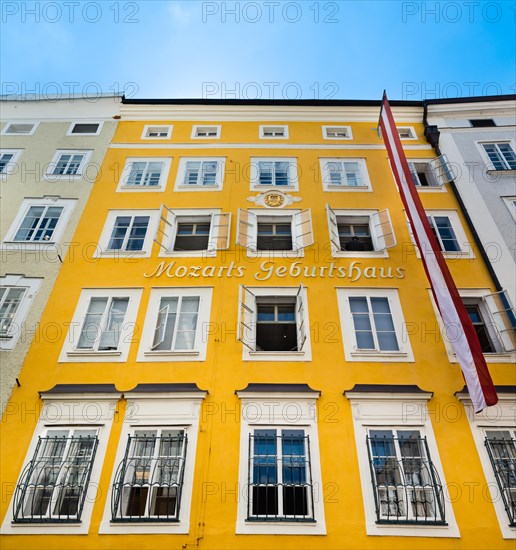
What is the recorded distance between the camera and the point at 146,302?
14234 millimetres

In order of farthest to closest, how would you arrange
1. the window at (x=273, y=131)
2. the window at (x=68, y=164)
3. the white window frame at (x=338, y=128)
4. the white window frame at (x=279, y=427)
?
the window at (x=273, y=131) < the white window frame at (x=338, y=128) < the window at (x=68, y=164) < the white window frame at (x=279, y=427)

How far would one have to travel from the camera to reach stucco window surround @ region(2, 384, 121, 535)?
10211 mm

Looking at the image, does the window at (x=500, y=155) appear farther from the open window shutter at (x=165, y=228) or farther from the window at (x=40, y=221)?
the window at (x=40, y=221)

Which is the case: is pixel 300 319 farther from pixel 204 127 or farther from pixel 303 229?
pixel 204 127

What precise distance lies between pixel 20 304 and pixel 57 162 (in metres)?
7.66

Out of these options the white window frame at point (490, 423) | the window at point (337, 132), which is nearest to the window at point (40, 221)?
the window at point (337, 132)

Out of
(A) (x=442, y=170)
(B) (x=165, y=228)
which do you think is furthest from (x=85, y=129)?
(A) (x=442, y=170)

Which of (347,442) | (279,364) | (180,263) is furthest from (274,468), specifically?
(180,263)

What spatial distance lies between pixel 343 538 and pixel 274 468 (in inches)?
80.6

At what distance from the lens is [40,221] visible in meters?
16.7

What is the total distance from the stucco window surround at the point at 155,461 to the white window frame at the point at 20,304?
13.5ft

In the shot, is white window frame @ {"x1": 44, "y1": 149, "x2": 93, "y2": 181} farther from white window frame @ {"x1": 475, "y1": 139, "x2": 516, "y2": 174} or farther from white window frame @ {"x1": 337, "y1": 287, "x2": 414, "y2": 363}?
white window frame @ {"x1": 475, "y1": 139, "x2": 516, "y2": 174}

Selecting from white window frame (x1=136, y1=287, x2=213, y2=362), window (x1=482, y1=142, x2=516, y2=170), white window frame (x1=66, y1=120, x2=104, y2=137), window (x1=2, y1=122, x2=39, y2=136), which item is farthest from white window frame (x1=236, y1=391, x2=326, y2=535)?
window (x1=2, y1=122, x2=39, y2=136)

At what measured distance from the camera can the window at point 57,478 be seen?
10.4 meters
